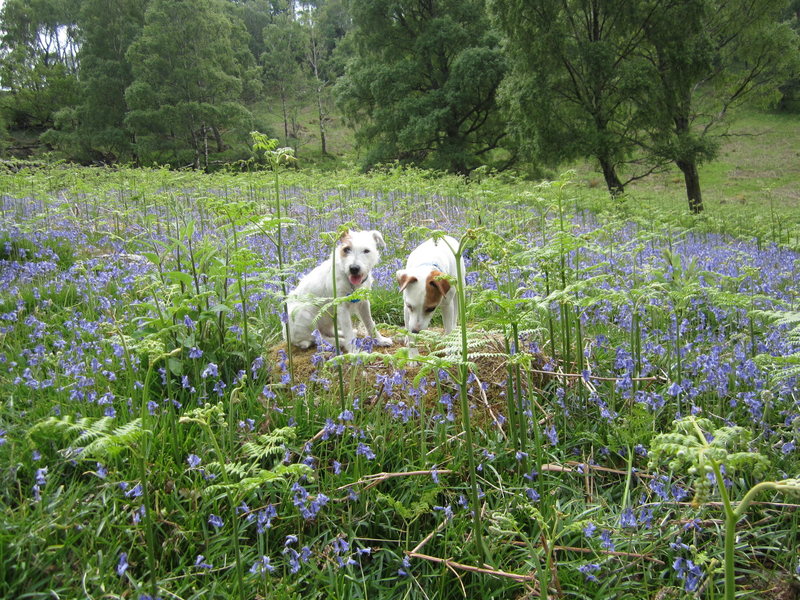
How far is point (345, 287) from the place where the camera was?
4.46m

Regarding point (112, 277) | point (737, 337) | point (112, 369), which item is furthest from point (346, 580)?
point (112, 277)

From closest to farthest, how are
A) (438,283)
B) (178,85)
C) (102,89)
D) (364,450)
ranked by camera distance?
(364,450) → (438,283) → (178,85) → (102,89)

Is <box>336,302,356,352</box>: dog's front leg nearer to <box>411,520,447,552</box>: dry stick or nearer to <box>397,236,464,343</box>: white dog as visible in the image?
<box>397,236,464,343</box>: white dog

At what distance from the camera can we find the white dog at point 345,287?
A: 4.22 meters

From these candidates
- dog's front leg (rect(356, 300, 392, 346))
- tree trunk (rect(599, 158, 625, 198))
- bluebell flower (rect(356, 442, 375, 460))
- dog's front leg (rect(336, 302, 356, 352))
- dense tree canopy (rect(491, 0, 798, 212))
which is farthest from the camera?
tree trunk (rect(599, 158, 625, 198))

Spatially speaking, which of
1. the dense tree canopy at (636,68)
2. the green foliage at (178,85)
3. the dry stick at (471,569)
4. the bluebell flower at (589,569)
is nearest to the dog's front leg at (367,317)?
the dry stick at (471,569)

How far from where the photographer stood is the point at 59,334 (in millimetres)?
4285

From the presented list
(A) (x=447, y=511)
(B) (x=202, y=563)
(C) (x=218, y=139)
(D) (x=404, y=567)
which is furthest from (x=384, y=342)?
(C) (x=218, y=139)

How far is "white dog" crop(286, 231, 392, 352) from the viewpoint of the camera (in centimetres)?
422

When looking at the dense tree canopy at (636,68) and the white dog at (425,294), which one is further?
the dense tree canopy at (636,68)

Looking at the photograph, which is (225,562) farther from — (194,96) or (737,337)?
(194,96)

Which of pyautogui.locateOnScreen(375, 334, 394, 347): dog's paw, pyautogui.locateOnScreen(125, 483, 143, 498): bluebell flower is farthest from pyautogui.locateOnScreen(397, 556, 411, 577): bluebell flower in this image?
pyautogui.locateOnScreen(375, 334, 394, 347): dog's paw

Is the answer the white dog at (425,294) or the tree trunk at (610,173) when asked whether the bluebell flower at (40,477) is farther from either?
the tree trunk at (610,173)

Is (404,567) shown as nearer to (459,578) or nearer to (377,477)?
(459,578)
